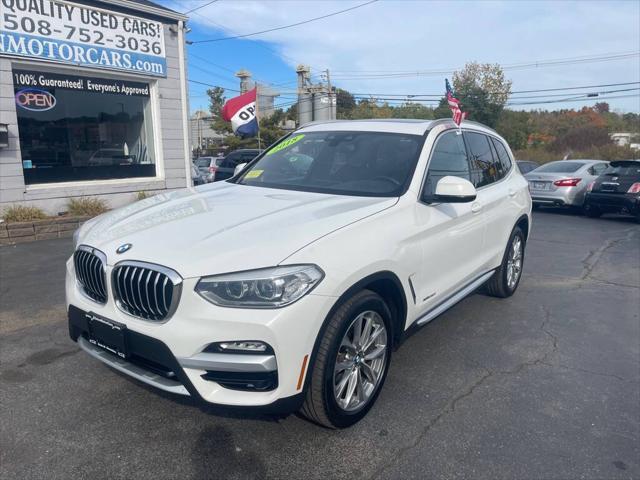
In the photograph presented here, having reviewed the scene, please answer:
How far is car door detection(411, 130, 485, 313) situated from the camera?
3.56 meters

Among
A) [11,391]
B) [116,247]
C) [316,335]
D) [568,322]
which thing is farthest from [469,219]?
[11,391]

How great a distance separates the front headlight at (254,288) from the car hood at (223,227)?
0.04 m

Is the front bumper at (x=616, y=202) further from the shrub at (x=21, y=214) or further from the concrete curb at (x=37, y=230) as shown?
the shrub at (x=21, y=214)

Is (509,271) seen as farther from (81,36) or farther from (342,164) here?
(81,36)

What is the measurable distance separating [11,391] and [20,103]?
7.94 metres

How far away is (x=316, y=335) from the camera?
262 cm

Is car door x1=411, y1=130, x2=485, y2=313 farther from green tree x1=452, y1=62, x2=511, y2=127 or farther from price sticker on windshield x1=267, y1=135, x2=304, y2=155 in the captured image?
green tree x1=452, y1=62, x2=511, y2=127

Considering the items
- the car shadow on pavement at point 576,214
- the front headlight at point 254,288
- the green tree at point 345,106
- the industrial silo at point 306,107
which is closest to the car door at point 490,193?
the front headlight at point 254,288

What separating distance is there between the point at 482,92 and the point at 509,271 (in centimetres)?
4776

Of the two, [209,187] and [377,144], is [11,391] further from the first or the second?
[377,144]

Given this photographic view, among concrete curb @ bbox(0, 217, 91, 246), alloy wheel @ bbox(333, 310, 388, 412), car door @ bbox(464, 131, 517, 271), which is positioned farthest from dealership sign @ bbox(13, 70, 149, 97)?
alloy wheel @ bbox(333, 310, 388, 412)

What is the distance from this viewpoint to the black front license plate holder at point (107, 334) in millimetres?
2750

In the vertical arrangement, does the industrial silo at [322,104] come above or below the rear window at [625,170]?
above

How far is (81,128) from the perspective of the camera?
35.2 feet
